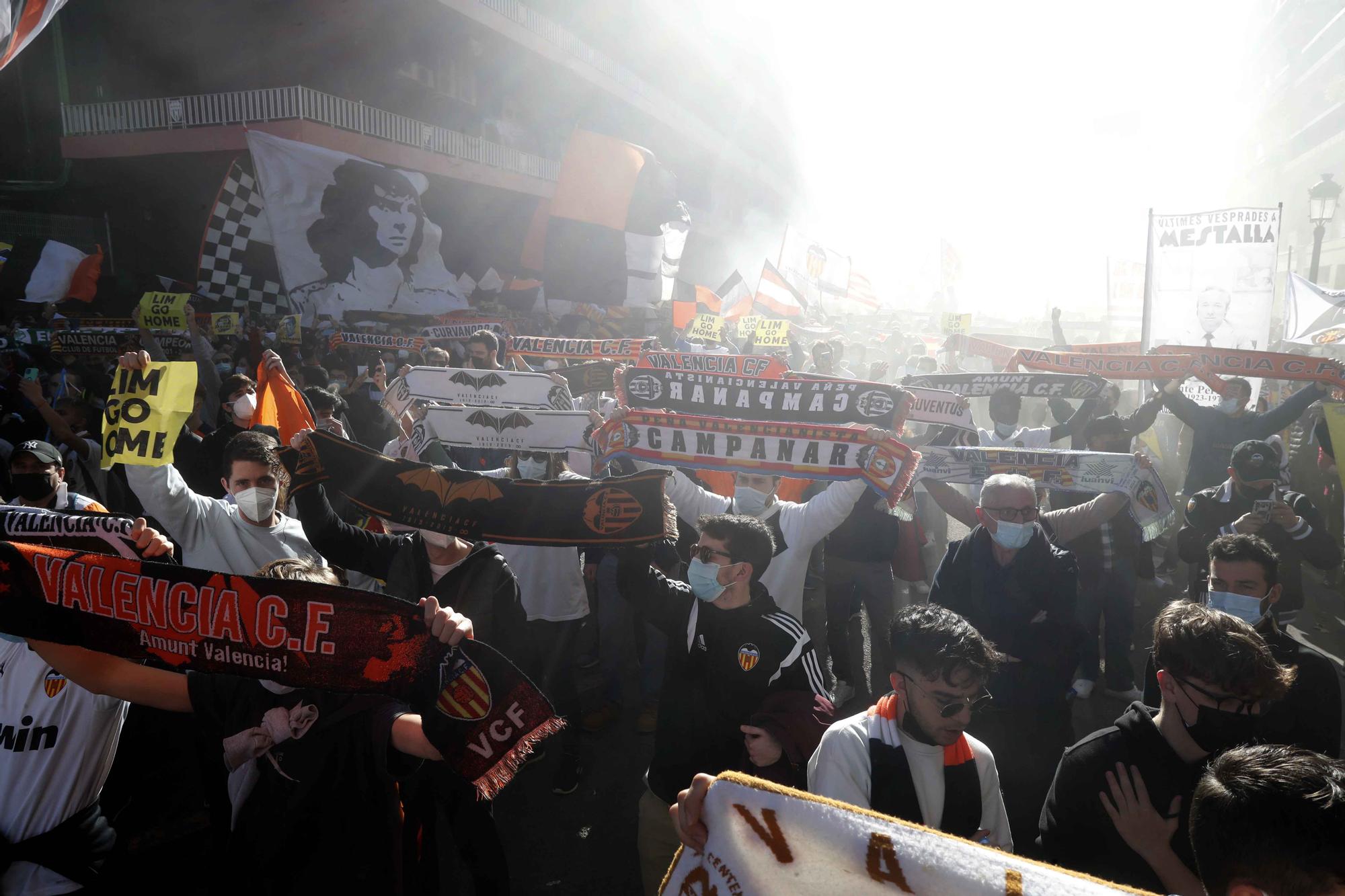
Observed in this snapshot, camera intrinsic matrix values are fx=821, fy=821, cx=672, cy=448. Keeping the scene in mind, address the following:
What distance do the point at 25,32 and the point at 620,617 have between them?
4359 mm

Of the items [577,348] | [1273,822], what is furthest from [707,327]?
[1273,822]

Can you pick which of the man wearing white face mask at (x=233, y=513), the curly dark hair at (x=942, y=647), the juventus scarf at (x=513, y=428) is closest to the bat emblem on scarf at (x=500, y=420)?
the juventus scarf at (x=513, y=428)

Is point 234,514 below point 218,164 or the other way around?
below

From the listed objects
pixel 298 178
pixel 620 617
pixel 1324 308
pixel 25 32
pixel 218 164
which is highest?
pixel 218 164

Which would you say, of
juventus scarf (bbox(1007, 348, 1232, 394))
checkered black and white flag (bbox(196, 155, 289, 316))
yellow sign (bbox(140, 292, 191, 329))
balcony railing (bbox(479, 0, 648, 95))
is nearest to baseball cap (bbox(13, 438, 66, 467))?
yellow sign (bbox(140, 292, 191, 329))

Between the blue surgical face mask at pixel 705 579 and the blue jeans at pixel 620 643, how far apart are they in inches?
80.7

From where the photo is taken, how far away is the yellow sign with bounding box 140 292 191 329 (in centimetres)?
919

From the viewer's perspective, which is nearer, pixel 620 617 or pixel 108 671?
pixel 108 671

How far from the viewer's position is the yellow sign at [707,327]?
13.8 metres

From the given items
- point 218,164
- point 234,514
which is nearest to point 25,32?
point 234,514

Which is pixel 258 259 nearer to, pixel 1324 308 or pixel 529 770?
pixel 529 770

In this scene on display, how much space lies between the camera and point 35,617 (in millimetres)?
2391

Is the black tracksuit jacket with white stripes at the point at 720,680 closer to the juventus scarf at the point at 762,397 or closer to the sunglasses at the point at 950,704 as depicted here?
the sunglasses at the point at 950,704

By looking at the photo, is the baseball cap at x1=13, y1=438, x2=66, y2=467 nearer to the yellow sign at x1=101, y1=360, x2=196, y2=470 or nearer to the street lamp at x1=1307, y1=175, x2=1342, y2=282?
the yellow sign at x1=101, y1=360, x2=196, y2=470
